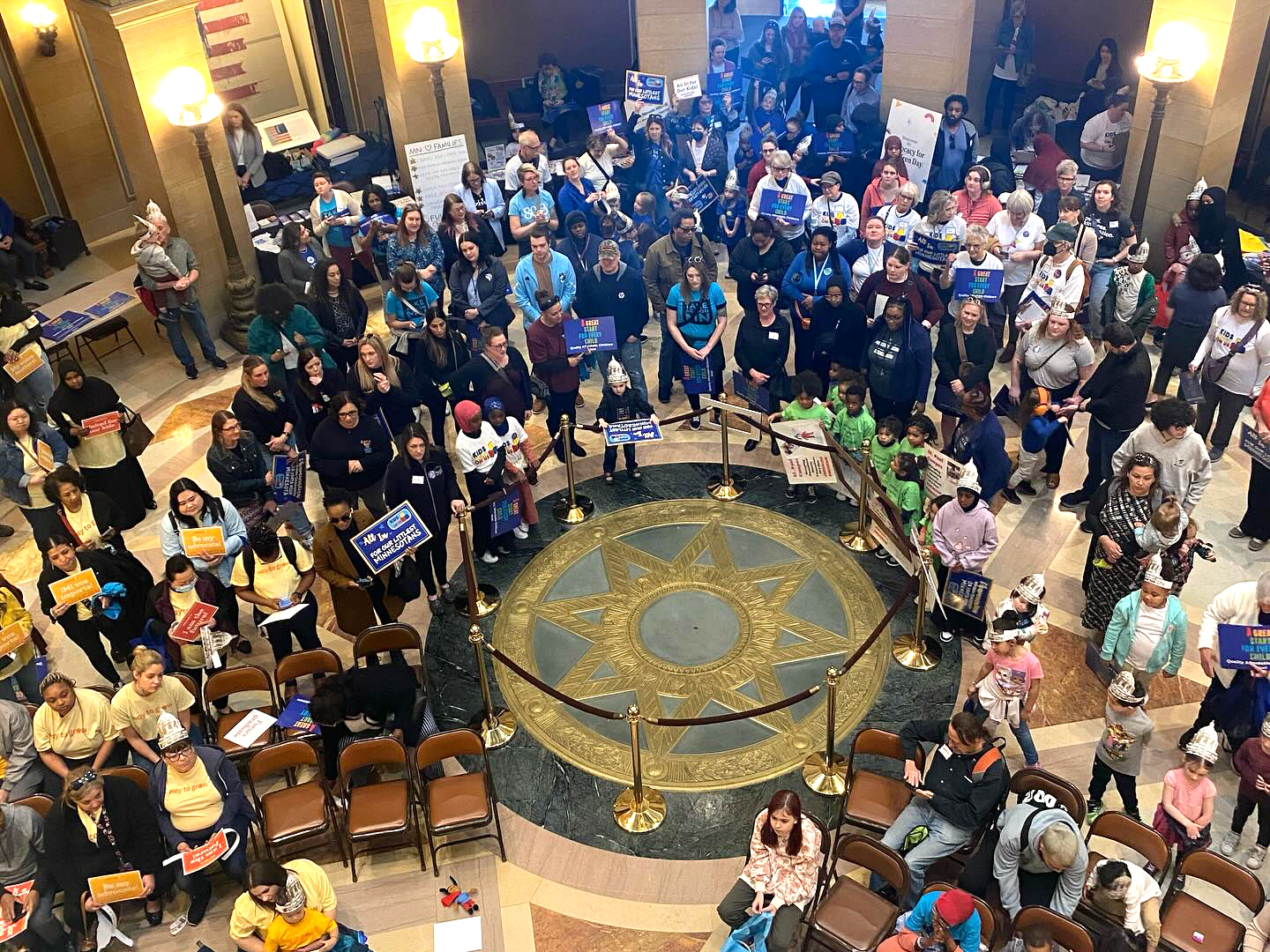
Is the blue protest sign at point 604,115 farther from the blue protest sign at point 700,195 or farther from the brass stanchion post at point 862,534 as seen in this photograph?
the brass stanchion post at point 862,534

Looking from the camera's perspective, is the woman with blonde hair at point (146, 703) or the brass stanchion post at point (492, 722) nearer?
the woman with blonde hair at point (146, 703)

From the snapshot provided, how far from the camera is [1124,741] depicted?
713cm

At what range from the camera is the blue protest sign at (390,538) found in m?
8.44

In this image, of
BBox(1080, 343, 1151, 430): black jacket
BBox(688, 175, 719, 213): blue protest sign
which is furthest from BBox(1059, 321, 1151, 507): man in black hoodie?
BBox(688, 175, 719, 213): blue protest sign

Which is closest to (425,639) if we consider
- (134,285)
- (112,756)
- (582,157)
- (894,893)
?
(112,756)

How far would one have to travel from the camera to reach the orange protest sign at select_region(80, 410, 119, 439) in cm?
974

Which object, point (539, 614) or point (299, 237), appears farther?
point (299, 237)

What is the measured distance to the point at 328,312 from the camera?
1112cm

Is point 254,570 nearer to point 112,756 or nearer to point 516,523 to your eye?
point 112,756

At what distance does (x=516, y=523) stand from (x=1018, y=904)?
200 inches

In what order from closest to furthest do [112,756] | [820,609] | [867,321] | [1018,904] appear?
[1018,904] < [112,756] < [820,609] < [867,321]

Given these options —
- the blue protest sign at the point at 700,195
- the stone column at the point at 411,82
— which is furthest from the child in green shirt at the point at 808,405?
the stone column at the point at 411,82

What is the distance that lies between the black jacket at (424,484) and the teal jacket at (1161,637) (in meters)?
5.10

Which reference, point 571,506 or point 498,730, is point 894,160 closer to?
point 571,506
